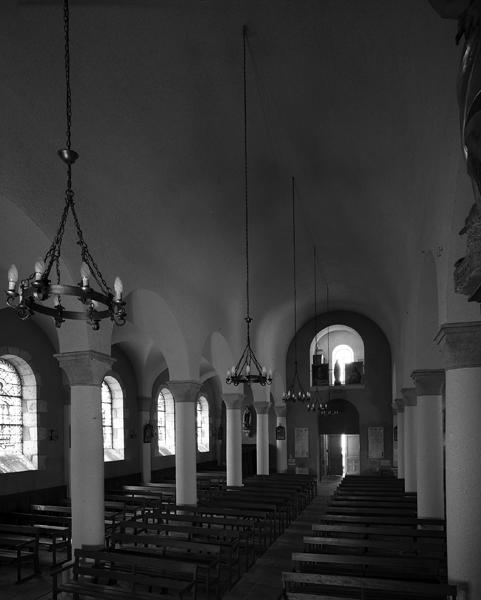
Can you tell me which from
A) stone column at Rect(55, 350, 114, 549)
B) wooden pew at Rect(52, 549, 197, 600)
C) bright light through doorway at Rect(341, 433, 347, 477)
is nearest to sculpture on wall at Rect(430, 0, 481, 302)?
wooden pew at Rect(52, 549, 197, 600)

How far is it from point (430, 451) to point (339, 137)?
6194 millimetres

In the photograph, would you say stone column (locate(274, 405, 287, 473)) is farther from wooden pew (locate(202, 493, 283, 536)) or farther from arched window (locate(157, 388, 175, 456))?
wooden pew (locate(202, 493, 283, 536))

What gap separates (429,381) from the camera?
1116cm

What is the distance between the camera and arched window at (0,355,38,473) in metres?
15.0

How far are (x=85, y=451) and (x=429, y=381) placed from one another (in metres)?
6.70

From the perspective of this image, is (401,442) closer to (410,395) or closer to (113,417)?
(410,395)

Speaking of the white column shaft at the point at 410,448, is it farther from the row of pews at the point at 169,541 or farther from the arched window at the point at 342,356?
the arched window at the point at 342,356

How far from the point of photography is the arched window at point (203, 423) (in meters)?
27.6

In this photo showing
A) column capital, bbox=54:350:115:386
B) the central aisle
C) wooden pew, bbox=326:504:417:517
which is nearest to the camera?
the central aisle

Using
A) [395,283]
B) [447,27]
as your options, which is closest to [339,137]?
[447,27]

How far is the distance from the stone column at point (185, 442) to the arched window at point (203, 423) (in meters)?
13.2

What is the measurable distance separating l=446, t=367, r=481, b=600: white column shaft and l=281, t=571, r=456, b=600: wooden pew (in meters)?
0.32

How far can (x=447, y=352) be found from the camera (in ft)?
21.4

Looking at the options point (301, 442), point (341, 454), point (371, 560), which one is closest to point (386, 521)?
point (371, 560)
